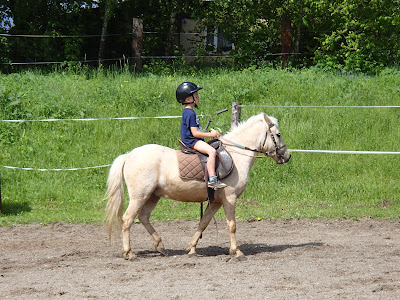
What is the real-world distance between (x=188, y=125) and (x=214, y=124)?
5112 millimetres

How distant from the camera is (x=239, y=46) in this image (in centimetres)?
2141

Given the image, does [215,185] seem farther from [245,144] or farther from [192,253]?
[192,253]

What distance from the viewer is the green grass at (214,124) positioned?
424 inches

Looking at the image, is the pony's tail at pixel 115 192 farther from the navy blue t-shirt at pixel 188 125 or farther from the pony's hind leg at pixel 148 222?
the navy blue t-shirt at pixel 188 125

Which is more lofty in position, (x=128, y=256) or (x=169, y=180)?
(x=169, y=180)

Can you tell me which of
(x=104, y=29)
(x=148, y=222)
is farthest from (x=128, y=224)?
(x=104, y=29)

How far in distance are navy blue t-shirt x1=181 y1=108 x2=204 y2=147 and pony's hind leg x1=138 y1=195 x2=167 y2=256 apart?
36.1 inches

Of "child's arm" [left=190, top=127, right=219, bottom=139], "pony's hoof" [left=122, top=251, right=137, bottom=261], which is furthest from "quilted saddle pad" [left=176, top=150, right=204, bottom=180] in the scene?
"pony's hoof" [left=122, top=251, right=137, bottom=261]

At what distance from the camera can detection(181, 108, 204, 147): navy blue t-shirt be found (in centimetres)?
721

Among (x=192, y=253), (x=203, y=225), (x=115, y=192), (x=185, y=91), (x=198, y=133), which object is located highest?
(x=185, y=91)

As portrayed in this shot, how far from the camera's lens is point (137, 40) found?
17.9 metres

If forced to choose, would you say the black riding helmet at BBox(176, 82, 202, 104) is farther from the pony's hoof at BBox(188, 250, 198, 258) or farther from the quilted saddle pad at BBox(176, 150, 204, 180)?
the pony's hoof at BBox(188, 250, 198, 258)

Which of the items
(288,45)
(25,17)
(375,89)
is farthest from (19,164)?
(288,45)

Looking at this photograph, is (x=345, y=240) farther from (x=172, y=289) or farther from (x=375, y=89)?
(x=375, y=89)
